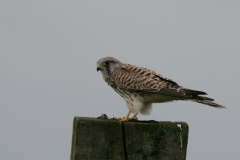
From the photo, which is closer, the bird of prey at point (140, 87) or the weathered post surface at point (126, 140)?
the weathered post surface at point (126, 140)

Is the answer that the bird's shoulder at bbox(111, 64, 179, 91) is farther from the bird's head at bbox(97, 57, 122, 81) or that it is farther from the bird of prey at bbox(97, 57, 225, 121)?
the bird's head at bbox(97, 57, 122, 81)

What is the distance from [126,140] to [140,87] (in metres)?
2.03

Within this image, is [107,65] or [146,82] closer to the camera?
[146,82]

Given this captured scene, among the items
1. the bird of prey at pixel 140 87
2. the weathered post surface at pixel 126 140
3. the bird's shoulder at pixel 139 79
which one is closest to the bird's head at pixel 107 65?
the bird of prey at pixel 140 87

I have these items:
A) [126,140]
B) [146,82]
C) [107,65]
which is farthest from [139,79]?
[126,140]

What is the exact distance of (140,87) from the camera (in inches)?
215

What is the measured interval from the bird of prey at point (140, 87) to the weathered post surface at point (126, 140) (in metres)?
1.45

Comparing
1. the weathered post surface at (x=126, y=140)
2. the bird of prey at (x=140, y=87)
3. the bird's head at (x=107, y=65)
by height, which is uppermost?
the bird's head at (x=107, y=65)

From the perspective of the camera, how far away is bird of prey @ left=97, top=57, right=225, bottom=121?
522cm

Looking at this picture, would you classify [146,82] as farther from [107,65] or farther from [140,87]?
[107,65]

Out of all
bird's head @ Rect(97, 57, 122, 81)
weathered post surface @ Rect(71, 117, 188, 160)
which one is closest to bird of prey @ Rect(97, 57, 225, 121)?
bird's head @ Rect(97, 57, 122, 81)

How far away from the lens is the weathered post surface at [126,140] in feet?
11.3

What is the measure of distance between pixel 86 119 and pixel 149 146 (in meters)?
0.86

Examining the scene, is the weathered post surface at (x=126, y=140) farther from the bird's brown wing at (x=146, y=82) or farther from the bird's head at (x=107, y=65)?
the bird's head at (x=107, y=65)
